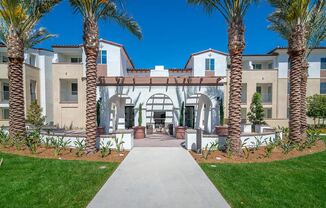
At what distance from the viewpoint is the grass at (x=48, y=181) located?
199 inches

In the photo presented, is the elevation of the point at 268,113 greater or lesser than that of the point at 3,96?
lesser

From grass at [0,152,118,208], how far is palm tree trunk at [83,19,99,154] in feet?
4.83

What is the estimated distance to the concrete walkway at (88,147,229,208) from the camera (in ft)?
16.2

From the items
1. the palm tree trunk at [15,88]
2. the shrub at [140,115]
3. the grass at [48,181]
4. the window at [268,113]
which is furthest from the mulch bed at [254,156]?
the window at [268,113]

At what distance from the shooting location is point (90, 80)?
956 cm

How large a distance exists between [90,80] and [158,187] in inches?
248

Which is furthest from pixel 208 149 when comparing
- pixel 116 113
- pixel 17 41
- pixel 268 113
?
pixel 268 113

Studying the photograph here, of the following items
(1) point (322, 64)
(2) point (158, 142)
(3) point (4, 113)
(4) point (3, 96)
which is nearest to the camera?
(2) point (158, 142)

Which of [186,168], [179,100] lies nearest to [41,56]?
[179,100]

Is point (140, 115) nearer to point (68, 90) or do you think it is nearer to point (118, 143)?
point (118, 143)

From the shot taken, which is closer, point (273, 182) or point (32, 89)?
point (273, 182)

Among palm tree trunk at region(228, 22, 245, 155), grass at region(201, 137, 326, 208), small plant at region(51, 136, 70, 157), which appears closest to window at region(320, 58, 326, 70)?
grass at region(201, 137, 326, 208)

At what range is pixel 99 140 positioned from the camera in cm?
1078

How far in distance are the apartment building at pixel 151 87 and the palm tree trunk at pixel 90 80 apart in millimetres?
6932
